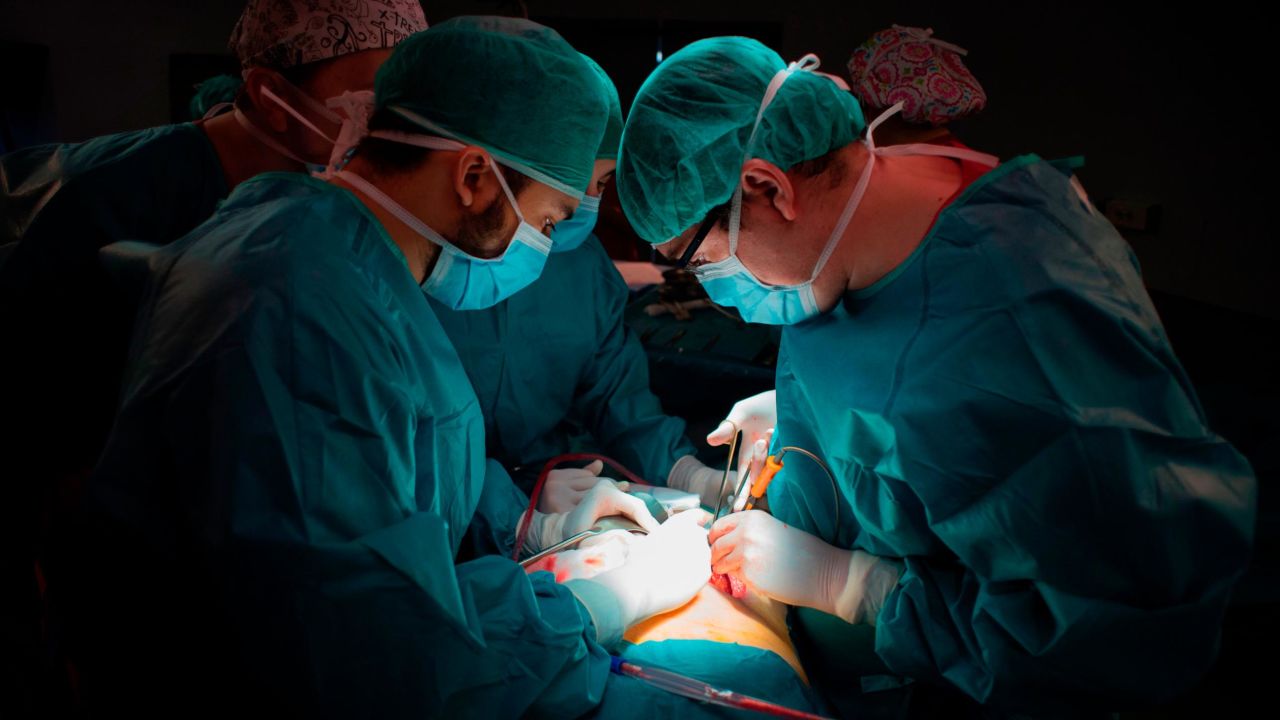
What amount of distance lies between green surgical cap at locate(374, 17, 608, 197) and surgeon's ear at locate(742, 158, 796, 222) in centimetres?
33

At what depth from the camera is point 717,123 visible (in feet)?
4.73

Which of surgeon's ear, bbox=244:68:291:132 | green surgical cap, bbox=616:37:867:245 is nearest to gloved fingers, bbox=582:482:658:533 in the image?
green surgical cap, bbox=616:37:867:245

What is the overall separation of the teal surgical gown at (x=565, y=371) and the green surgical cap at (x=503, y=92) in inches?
30.0

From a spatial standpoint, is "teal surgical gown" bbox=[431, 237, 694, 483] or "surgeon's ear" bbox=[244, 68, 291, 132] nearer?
"surgeon's ear" bbox=[244, 68, 291, 132]

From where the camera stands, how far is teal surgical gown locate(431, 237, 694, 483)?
2203 millimetres

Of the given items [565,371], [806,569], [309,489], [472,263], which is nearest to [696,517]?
[806,569]

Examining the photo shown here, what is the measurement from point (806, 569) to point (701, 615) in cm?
30

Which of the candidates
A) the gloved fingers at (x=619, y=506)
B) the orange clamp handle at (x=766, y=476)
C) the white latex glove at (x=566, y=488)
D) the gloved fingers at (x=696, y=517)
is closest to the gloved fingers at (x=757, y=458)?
the orange clamp handle at (x=766, y=476)

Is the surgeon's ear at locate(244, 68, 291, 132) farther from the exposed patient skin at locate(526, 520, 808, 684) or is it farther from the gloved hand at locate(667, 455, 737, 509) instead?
the gloved hand at locate(667, 455, 737, 509)

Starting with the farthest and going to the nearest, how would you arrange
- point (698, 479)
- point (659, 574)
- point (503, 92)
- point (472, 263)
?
point (698, 479) < point (659, 574) < point (472, 263) < point (503, 92)

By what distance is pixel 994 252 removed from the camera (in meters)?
1.26

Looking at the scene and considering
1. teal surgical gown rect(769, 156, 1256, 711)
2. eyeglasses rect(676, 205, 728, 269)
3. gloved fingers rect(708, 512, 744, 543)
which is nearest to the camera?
teal surgical gown rect(769, 156, 1256, 711)

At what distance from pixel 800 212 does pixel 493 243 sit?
593 mm

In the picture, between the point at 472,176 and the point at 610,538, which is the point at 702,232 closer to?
the point at 472,176
